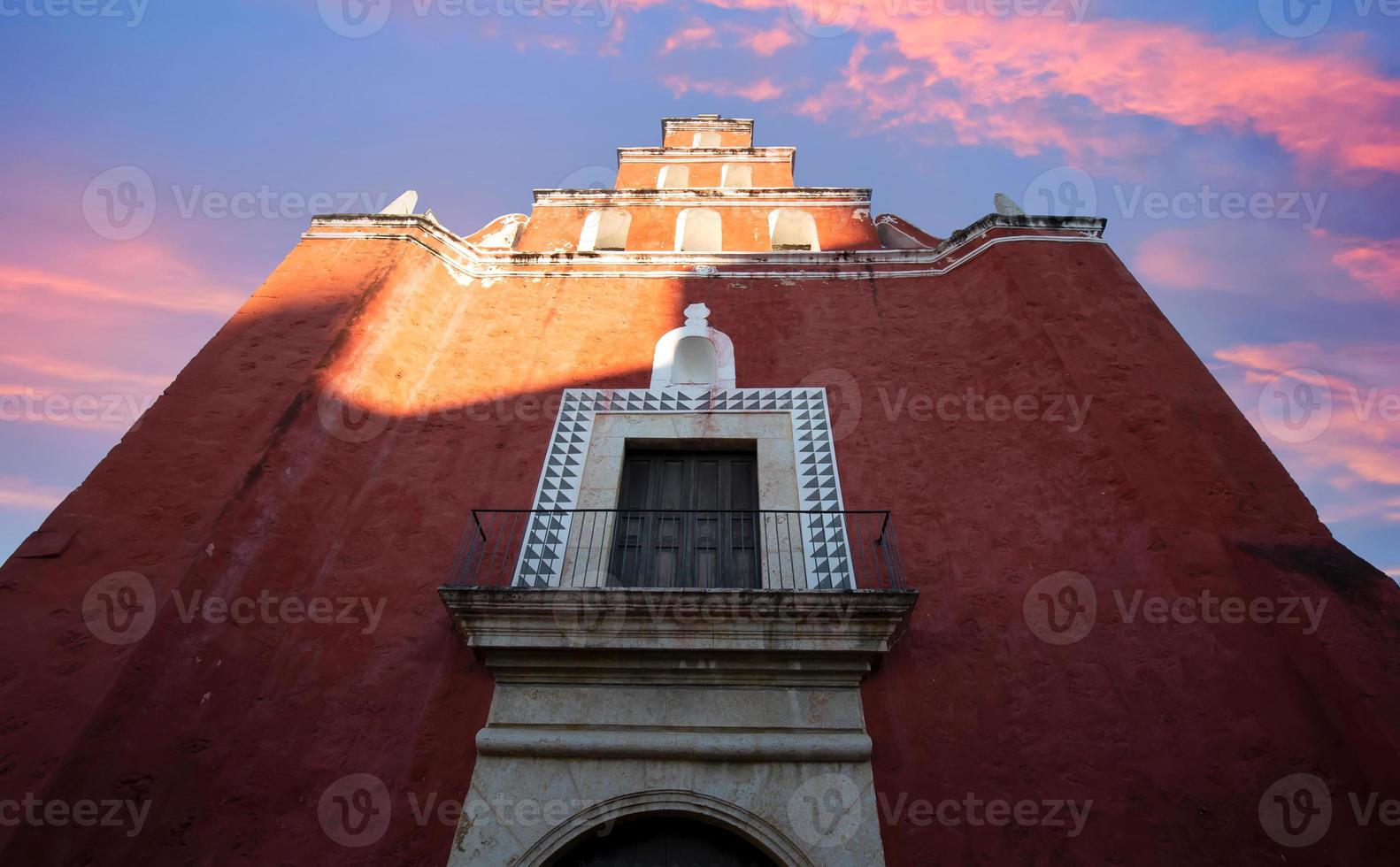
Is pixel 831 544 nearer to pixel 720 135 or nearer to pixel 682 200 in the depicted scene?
pixel 682 200

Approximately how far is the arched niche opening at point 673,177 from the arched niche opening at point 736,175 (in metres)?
0.51

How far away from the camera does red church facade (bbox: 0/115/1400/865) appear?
438 cm

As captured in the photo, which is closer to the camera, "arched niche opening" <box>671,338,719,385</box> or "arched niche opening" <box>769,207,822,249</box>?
"arched niche opening" <box>671,338,719,385</box>

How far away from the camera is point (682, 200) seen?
10.0 m

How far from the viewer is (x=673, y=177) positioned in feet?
36.3

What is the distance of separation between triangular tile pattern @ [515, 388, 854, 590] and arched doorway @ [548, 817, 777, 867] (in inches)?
68.8

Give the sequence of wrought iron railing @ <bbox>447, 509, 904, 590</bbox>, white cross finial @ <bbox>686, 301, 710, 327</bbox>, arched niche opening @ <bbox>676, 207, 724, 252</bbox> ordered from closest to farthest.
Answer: wrought iron railing @ <bbox>447, 509, 904, 590</bbox>
white cross finial @ <bbox>686, 301, 710, 327</bbox>
arched niche opening @ <bbox>676, 207, 724, 252</bbox>

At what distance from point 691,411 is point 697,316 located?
1484 mm

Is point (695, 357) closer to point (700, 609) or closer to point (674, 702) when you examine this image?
point (700, 609)

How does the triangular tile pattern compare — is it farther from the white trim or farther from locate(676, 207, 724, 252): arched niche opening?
locate(676, 207, 724, 252): arched niche opening

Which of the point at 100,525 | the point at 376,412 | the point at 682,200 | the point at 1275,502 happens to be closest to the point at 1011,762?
the point at 1275,502

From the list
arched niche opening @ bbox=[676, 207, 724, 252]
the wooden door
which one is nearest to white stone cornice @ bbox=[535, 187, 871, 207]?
arched niche opening @ bbox=[676, 207, 724, 252]

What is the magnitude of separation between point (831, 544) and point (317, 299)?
5.33m

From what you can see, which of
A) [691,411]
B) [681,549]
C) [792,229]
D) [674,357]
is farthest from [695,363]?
[792,229]
